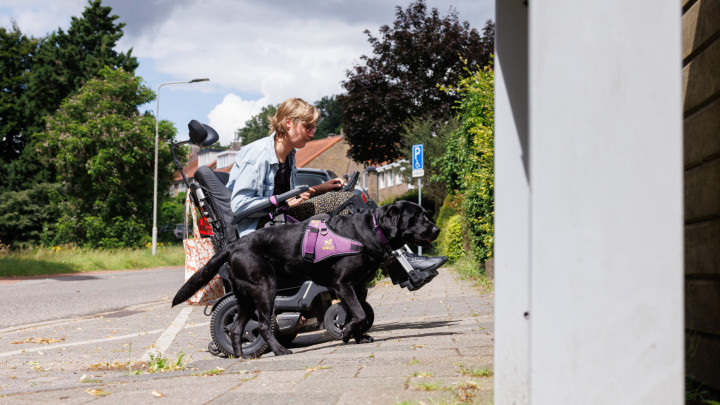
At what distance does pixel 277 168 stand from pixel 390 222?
3.41 feet

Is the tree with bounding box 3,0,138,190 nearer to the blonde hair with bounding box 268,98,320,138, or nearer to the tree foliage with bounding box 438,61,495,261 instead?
the tree foliage with bounding box 438,61,495,261

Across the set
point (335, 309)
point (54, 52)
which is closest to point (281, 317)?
point (335, 309)

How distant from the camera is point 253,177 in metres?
5.13

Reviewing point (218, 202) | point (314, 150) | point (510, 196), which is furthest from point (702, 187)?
point (314, 150)

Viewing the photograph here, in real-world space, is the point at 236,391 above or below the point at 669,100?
below

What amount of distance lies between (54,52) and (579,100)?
42.2 metres

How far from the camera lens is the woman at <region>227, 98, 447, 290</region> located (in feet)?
17.0

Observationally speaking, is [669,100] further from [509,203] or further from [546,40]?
[509,203]

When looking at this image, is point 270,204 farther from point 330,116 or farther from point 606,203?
point 330,116

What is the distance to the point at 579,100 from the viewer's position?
161 centimetres

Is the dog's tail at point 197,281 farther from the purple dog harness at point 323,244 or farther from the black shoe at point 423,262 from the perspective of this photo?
the black shoe at point 423,262

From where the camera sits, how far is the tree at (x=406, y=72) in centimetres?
3031

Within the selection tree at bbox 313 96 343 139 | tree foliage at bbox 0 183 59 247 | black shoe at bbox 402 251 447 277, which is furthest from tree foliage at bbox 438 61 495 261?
tree at bbox 313 96 343 139

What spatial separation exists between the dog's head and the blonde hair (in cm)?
96
